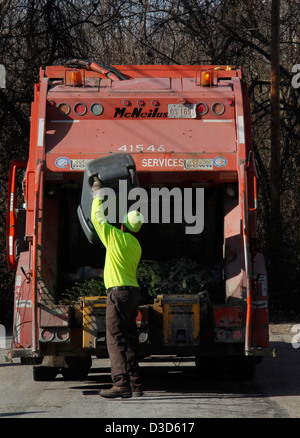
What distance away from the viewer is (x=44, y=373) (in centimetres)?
859

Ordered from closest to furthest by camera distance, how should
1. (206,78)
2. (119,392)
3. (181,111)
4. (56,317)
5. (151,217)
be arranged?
(119,392) → (56,317) → (181,111) → (206,78) → (151,217)

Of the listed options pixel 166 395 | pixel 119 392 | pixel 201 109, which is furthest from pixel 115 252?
pixel 201 109

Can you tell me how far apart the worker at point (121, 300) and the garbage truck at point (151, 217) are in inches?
6.3

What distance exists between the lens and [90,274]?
28.0 feet

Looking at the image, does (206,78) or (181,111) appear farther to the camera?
(206,78)

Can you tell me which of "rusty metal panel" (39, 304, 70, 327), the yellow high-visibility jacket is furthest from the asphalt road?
the yellow high-visibility jacket

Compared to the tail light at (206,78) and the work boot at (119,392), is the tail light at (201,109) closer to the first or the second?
the tail light at (206,78)

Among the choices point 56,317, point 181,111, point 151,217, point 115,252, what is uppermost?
point 181,111

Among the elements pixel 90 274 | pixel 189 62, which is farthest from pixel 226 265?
pixel 189 62

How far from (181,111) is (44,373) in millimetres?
2864

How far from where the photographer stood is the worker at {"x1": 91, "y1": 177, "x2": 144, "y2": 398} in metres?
7.27

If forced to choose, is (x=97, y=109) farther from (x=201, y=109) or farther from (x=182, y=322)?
(x=182, y=322)

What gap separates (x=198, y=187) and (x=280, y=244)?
5821 mm

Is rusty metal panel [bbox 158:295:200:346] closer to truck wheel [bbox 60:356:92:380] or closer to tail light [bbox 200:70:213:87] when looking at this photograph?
truck wheel [bbox 60:356:92:380]
